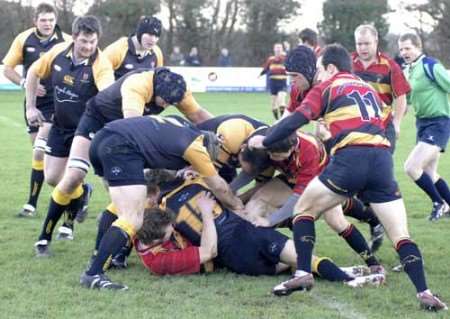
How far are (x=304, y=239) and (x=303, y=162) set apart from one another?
2.60 ft

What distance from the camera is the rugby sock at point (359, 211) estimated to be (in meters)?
7.08

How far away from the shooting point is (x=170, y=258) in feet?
20.4

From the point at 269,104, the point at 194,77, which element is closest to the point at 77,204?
the point at 269,104

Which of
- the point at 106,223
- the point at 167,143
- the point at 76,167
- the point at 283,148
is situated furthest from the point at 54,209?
the point at 283,148

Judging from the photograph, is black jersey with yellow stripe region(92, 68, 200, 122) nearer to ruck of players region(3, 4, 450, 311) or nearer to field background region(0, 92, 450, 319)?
ruck of players region(3, 4, 450, 311)

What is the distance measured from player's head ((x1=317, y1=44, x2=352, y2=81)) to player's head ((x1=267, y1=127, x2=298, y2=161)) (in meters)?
0.47

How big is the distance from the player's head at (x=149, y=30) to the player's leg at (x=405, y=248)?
3654mm

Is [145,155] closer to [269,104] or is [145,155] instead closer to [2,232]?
[2,232]

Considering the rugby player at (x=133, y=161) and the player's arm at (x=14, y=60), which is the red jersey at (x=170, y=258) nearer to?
the rugby player at (x=133, y=161)

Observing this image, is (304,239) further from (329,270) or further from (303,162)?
(303,162)

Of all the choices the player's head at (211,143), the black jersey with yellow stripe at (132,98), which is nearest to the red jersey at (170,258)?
the player's head at (211,143)

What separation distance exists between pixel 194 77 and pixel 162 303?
91.3 feet

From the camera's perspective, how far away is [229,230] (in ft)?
20.6

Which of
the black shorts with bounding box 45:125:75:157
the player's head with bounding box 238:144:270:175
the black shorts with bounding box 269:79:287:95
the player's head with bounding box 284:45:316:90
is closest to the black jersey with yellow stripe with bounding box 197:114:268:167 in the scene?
the player's head with bounding box 238:144:270:175
